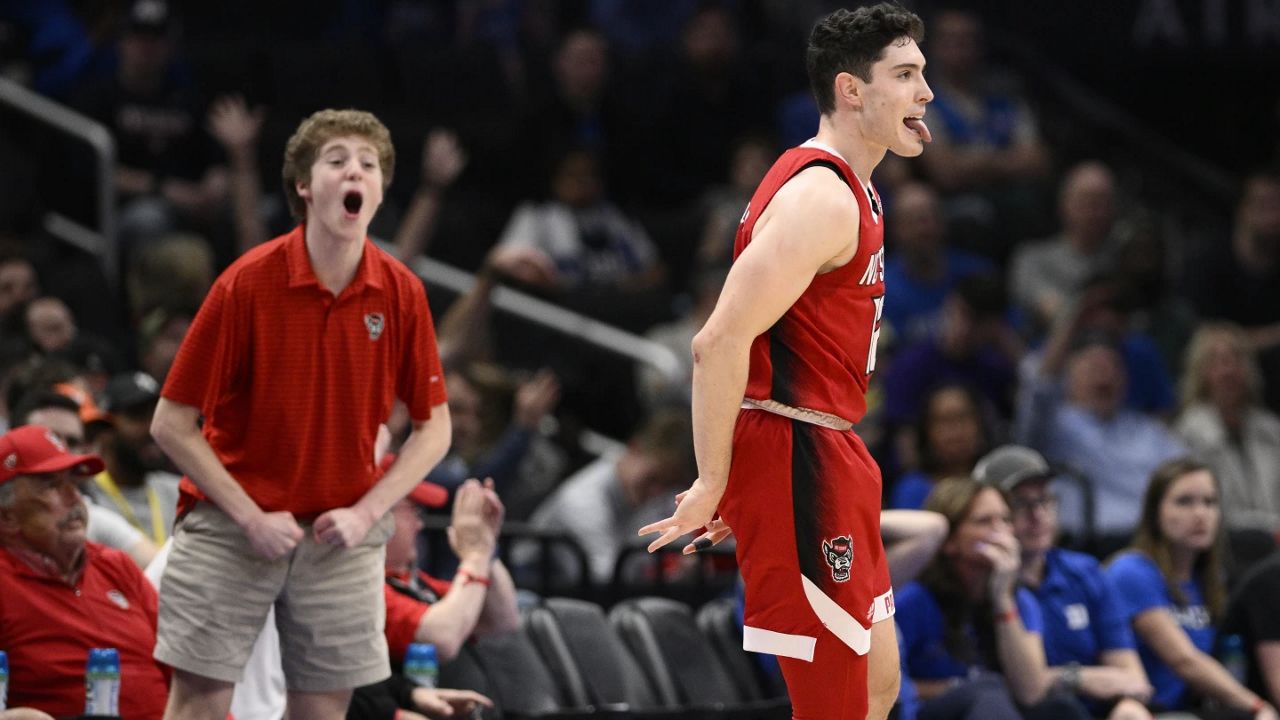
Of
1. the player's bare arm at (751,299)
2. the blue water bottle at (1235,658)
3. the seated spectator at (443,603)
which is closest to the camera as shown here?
the player's bare arm at (751,299)

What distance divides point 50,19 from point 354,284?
5837mm

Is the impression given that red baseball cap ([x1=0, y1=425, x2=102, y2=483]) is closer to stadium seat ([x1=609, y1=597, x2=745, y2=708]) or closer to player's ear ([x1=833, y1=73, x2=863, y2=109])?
stadium seat ([x1=609, y1=597, x2=745, y2=708])

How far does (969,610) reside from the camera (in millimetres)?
6426

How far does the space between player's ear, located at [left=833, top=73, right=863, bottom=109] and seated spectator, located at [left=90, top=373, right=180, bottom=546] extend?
125 inches

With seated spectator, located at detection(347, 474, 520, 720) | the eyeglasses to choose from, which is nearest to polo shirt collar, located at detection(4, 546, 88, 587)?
seated spectator, located at detection(347, 474, 520, 720)

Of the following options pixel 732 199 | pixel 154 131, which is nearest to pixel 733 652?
pixel 732 199

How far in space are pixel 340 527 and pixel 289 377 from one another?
0.38 metres

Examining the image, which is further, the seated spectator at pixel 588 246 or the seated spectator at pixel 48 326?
the seated spectator at pixel 588 246

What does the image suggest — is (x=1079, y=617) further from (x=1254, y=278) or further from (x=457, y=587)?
(x=1254, y=278)

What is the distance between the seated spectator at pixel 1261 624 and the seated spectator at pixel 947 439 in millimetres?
1362

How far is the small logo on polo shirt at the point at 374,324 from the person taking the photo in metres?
4.60

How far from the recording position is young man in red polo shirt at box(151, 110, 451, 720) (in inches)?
176

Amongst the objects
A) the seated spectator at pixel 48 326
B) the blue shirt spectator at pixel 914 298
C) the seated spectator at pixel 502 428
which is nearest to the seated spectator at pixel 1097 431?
the blue shirt spectator at pixel 914 298

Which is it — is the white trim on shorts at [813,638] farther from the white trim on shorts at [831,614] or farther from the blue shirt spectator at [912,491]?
the blue shirt spectator at [912,491]
